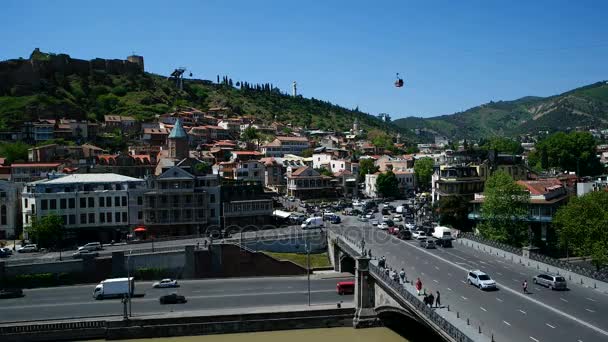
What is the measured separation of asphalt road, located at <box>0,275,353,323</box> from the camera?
3866cm

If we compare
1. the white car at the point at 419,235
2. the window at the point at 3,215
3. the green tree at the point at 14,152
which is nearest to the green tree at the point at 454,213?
the white car at the point at 419,235

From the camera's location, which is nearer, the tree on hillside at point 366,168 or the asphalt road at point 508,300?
the asphalt road at point 508,300

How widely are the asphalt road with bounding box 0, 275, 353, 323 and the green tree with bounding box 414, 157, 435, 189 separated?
50285mm

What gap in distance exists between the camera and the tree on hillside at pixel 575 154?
320ft

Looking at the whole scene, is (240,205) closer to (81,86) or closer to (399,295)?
(399,295)

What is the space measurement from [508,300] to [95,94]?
11708 centimetres

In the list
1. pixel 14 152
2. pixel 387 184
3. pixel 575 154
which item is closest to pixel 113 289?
pixel 387 184

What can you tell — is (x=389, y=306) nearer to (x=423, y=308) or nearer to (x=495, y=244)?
(x=423, y=308)

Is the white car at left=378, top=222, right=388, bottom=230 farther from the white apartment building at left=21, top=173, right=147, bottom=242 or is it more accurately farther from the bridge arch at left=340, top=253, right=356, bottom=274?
the white apartment building at left=21, top=173, right=147, bottom=242

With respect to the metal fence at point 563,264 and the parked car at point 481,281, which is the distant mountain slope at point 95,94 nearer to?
the metal fence at point 563,264

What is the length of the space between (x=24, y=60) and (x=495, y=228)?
10588 cm

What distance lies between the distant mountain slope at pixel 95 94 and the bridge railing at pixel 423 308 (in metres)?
84.2

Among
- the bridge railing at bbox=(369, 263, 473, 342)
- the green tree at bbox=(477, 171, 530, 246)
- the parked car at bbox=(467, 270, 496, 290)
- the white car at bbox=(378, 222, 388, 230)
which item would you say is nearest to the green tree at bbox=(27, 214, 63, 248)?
the white car at bbox=(378, 222, 388, 230)

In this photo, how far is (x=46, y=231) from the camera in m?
52.5
